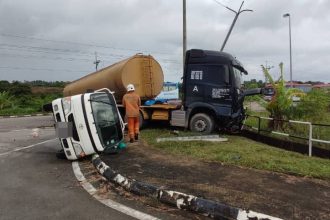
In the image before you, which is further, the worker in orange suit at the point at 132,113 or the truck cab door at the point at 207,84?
the truck cab door at the point at 207,84

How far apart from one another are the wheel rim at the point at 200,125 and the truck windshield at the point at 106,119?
3972 millimetres

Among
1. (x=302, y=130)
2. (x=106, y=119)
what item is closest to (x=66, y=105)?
(x=106, y=119)

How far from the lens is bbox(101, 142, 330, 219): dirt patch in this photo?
17.4 feet

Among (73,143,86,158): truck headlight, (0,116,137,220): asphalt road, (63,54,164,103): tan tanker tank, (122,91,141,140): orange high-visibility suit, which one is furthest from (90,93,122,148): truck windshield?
(63,54,164,103): tan tanker tank

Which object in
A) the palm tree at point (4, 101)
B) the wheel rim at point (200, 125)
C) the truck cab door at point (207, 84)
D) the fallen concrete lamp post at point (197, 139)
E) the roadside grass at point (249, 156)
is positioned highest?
the truck cab door at point (207, 84)

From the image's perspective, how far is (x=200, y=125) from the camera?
43.8 ft

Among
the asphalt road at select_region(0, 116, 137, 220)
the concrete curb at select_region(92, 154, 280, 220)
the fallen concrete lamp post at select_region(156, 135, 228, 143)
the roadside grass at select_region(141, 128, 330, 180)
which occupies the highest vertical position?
the fallen concrete lamp post at select_region(156, 135, 228, 143)

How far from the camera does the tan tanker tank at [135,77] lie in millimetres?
14516

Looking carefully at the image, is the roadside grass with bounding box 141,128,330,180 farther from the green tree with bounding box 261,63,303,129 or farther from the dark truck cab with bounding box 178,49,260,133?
the green tree with bounding box 261,63,303,129

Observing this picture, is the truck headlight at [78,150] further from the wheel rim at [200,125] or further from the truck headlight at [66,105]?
the wheel rim at [200,125]

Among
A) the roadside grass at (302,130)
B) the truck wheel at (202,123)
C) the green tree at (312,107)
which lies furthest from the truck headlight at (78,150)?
the green tree at (312,107)

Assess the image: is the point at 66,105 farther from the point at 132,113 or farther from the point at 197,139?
the point at 197,139

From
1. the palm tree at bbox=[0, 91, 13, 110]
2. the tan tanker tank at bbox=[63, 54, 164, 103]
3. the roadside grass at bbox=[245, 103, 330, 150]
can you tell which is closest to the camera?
the roadside grass at bbox=[245, 103, 330, 150]

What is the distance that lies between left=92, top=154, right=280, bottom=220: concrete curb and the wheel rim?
252 inches
